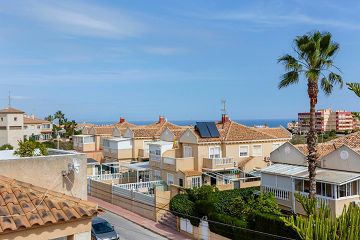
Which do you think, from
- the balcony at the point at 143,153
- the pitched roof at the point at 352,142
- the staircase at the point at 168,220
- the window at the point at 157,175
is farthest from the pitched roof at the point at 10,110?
the pitched roof at the point at 352,142

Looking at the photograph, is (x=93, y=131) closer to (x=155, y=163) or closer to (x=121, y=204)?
(x=155, y=163)

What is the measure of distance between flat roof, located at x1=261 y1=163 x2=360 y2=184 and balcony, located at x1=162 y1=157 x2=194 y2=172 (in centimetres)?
1088

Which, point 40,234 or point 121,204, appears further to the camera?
point 121,204

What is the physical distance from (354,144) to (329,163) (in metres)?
2.52

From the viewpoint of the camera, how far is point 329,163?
1195 inches

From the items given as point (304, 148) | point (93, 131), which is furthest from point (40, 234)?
point (93, 131)

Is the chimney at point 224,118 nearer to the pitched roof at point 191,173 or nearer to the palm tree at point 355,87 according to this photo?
the pitched roof at point 191,173

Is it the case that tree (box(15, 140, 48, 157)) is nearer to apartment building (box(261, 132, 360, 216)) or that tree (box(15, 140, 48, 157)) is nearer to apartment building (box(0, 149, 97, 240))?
apartment building (box(0, 149, 97, 240))

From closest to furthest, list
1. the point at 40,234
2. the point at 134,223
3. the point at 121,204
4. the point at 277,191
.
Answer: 1. the point at 40,234
2. the point at 277,191
3. the point at 134,223
4. the point at 121,204

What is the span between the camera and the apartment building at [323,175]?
2781 cm

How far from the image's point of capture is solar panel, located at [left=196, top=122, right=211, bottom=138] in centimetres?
4417

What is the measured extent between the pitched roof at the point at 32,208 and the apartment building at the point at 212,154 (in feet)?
98.3

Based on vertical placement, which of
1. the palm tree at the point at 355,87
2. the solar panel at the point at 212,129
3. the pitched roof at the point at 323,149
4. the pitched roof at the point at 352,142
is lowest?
the pitched roof at the point at 323,149

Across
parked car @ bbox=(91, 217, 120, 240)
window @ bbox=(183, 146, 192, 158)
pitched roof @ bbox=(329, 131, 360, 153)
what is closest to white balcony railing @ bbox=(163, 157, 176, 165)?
window @ bbox=(183, 146, 192, 158)
